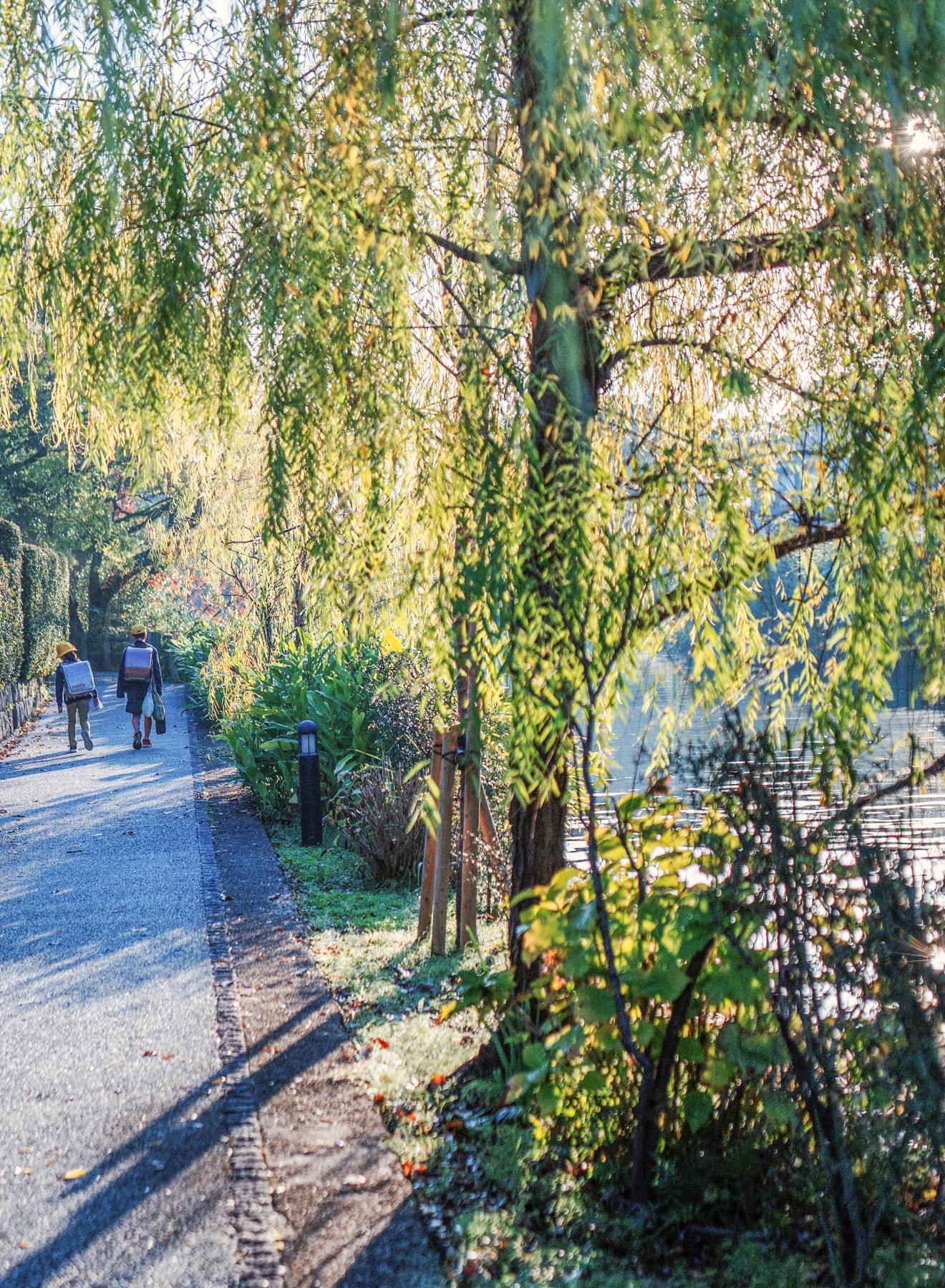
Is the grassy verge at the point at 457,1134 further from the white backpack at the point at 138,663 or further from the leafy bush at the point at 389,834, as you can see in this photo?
the white backpack at the point at 138,663

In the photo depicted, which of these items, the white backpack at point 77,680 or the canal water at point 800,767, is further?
the white backpack at point 77,680

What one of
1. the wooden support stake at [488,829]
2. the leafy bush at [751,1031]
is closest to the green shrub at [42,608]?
the wooden support stake at [488,829]

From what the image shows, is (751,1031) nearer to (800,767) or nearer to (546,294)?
(800,767)

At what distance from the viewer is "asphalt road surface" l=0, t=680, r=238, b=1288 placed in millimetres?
3723

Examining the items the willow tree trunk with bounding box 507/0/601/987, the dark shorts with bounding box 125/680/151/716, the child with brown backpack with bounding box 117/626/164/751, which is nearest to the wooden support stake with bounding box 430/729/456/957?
the willow tree trunk with bounding box 507/0/601/987

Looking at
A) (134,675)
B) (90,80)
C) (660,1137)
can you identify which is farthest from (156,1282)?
(134,675)

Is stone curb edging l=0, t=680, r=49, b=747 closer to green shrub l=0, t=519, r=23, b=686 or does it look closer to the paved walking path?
green shrub l=0, t=519, r=23, b=686

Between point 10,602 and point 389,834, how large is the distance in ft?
40.8

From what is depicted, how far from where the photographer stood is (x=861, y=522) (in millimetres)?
3861

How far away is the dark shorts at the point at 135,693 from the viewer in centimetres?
1905

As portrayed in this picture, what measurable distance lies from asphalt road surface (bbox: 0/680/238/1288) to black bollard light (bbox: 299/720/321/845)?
1005 millimetres

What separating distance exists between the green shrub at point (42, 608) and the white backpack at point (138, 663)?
14.4 feet

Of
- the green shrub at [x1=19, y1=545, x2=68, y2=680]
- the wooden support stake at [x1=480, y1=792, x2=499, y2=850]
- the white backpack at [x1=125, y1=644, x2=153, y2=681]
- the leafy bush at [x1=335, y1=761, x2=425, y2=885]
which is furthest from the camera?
the green shrub at [x1=19, y1=545, x2=68, y2=680]

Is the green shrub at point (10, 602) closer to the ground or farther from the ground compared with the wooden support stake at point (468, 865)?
farther from the ground
